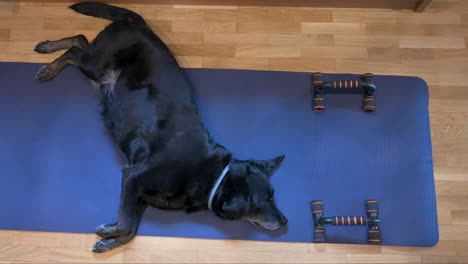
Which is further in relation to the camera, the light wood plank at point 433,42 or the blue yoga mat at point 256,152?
the light wood plank at point 433,42

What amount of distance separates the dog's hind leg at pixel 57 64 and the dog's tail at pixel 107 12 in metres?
0.27

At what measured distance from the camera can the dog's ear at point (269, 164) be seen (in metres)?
2.30

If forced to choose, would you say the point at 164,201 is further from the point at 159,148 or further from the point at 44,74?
the point at 44,74

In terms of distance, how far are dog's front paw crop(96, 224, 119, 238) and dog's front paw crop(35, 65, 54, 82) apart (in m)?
0.98

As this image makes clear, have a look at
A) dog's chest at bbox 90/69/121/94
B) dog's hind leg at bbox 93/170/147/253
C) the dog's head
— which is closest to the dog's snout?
the dog's head

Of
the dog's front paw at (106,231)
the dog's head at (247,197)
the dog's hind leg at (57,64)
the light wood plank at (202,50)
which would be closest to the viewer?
the dog's head at (247,197)

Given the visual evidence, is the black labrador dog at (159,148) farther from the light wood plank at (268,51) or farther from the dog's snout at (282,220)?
the light wood plank at (268,51)

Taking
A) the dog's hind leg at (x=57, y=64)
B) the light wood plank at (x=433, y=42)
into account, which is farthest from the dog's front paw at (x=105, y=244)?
the light wood plank at (x=433, y=42)

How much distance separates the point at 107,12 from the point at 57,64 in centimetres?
44

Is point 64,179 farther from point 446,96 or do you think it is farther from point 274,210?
point 446,96

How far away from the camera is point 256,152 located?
2486mm

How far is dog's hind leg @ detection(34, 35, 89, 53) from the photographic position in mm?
Answer: 2602

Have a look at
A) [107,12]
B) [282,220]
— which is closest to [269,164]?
[282,220]

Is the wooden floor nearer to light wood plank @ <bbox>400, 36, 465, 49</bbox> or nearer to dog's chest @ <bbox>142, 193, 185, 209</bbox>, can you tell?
light wood plank @ <bbox>400, 36, 465, 49</bbox>
